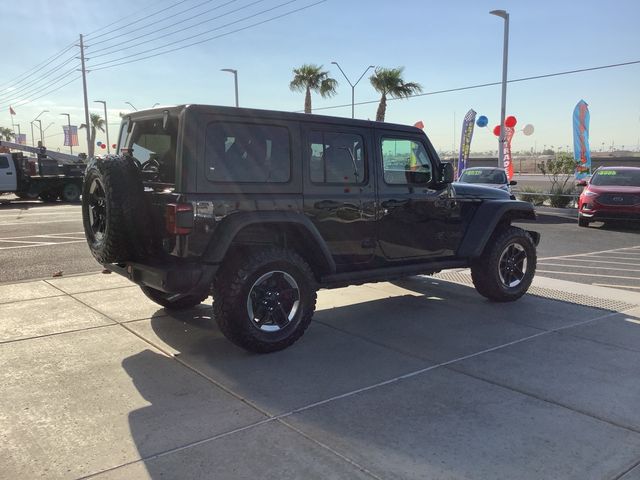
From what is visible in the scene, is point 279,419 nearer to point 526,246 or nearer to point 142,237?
point 142,237

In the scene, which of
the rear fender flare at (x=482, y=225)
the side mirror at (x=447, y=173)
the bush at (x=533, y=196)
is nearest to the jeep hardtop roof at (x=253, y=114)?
the side mirror at (x=447, y=173)

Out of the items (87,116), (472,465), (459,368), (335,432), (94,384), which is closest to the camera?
(472,465)

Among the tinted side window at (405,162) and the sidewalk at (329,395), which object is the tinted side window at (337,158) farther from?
the sidewalk at (329,395)

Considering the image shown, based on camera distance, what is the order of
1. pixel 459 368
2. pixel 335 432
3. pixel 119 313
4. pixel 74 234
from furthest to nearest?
pixel 74 234, pixel 119 313, pixel 459 368, pixel 335 432

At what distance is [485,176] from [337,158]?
1295cm

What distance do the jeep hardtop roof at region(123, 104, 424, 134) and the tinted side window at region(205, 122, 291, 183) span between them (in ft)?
0.29

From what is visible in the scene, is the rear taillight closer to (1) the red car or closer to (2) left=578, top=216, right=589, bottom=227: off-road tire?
(1) the red car

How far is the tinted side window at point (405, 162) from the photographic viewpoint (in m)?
5.28

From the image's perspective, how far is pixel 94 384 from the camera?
12.5ft

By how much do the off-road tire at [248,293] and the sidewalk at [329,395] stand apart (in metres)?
0.17

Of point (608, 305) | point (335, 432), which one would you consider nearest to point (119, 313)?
point (335, 432)

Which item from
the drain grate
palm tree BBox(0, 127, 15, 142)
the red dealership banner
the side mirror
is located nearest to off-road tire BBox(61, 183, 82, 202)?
the red dealership banner

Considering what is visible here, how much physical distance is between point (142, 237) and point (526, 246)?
435 cm

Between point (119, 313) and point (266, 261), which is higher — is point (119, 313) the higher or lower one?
the lower one
